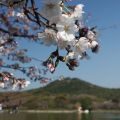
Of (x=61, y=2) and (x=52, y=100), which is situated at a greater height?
(x=52, y=100)

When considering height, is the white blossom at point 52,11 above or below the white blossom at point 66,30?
above

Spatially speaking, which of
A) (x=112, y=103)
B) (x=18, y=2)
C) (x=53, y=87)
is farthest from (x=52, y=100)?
(x=18, y=2)

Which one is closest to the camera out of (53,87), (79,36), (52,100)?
(79,36)

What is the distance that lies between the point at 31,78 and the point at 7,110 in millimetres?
937

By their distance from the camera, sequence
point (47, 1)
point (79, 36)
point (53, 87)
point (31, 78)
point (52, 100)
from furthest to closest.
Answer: point (53, 87) < point (52, 100) < point (31, 78) < point (79, 36) < point (47, 1)

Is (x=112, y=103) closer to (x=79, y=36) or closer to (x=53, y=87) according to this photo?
(x=53, y=87)

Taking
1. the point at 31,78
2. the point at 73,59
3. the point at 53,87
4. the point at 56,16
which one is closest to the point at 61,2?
the point at 56,16

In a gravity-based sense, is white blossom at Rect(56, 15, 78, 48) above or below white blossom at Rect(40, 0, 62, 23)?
below

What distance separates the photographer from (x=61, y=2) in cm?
258

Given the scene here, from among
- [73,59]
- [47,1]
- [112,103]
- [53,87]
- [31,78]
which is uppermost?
[53,87]

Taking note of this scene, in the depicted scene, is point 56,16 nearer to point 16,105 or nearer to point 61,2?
point 61,2

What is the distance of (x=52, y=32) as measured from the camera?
2.57m

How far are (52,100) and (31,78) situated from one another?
122987 mm

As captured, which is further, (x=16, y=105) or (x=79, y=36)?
(x=16, y=105)
